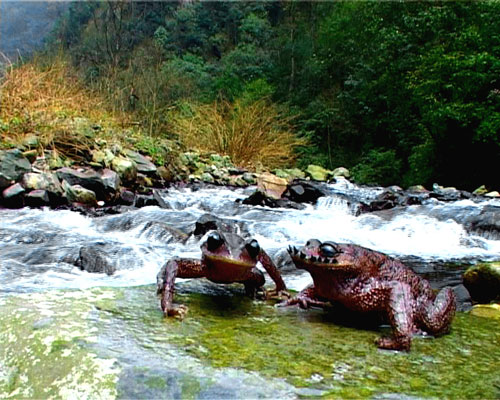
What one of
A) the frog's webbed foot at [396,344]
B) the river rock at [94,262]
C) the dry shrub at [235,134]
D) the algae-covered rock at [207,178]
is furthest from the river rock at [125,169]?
the frog's webbed foot at [396,344]

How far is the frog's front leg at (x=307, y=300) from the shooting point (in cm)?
206

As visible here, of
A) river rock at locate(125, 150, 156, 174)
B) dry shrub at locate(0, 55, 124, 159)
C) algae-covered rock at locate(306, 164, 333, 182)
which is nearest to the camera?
→ dry shrub at locate(0, 55, 124, 159)

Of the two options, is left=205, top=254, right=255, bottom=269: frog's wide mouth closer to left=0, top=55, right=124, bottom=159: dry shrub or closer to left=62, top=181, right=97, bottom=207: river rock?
left=62, top=181, right=97, bottom=207: river rock

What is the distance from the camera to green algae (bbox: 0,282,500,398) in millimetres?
1270

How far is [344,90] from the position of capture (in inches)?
936

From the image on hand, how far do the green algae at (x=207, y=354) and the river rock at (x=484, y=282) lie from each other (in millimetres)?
1079

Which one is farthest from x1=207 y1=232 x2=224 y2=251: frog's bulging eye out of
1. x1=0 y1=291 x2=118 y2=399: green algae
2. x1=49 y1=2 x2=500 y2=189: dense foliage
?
x1=49 y1=2 x2=500 y2=189: dense foliage

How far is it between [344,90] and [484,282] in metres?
21.6

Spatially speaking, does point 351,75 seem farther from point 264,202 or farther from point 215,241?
point 215,241

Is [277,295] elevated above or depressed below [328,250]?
below

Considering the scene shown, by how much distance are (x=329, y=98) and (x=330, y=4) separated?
675 centimetres

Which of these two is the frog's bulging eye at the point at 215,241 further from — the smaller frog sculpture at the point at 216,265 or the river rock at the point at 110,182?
the river rock at the point at 110,182

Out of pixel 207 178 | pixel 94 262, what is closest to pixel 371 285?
→ pixel 94 262

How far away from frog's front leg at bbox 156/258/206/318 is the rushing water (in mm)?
1526
